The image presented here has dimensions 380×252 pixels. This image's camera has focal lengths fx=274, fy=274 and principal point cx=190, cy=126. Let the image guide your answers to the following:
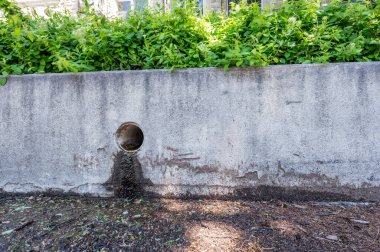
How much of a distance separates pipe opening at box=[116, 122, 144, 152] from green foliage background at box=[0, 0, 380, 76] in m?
0.64

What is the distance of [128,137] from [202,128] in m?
0.89

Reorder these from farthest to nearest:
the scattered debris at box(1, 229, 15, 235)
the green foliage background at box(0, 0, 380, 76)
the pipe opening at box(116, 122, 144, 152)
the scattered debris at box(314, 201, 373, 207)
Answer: the pipe opening at box(116, 122, 144, 152), the green foliage background at box(0, 0, 380, 76), the scattered debris at box(314, 201, 373, 207), the scattered debris at box(1, 229, 15, 235)

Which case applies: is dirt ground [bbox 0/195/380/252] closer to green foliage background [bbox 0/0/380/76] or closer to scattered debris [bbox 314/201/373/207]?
scattered debris [bbox 314/201/373/207]

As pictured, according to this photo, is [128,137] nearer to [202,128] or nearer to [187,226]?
[202,128]

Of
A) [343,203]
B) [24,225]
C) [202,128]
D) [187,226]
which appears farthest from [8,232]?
[343,203]

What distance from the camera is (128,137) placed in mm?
3072

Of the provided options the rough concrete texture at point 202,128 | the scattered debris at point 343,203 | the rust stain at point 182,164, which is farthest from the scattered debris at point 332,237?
the rust stain at point 182,164

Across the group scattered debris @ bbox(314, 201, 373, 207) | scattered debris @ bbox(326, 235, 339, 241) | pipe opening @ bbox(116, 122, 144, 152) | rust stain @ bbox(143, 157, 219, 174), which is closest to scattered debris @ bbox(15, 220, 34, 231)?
pipe opening @ bbox(116, 122, 144, 152)

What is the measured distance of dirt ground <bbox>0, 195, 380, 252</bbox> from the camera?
2.06 metres

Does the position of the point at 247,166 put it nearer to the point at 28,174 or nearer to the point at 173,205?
the point at 173,205

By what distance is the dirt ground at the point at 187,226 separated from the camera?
6.75 ft

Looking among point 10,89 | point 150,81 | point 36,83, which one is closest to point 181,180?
point 150,81

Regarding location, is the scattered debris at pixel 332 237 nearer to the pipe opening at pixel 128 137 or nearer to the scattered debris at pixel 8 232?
the pipe opening at pixel 128 137

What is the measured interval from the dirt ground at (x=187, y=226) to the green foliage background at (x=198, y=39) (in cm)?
137
